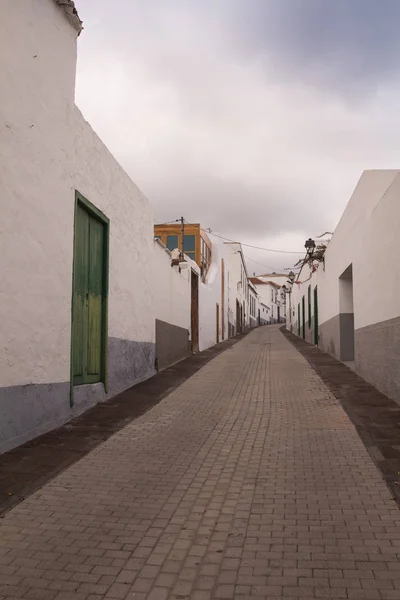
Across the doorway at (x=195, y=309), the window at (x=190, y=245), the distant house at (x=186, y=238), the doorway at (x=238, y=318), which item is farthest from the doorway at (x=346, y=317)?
the doorway at (x=238, y=318)

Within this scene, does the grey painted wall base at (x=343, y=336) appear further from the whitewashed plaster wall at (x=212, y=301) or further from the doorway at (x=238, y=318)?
the doorway at (x=238, y=318)

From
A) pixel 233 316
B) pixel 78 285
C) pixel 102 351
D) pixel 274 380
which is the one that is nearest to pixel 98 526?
pixel 78 285

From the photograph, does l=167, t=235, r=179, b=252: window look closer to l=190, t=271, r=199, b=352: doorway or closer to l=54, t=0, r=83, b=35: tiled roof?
l=190, t=271, r=199, b=352: doorway

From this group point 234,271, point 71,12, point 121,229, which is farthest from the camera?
point 234,271

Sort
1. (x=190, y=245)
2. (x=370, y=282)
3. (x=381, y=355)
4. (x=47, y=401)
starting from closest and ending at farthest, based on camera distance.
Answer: (x=47, y=401), (x=381, y=355), (x=370, y=282), (x=190, y=245)

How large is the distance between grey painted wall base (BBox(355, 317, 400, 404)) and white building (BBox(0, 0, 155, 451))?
4.50 meters

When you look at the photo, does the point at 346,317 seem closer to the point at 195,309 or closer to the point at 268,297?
the point at 195,309

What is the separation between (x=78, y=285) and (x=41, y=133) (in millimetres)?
2182

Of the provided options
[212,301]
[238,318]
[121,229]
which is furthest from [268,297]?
[121,229]

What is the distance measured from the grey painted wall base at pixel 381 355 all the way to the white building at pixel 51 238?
177 inches

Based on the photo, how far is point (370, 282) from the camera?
9.66 metres

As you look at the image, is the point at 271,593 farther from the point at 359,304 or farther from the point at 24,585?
the point at 359,304

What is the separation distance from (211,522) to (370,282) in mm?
7053

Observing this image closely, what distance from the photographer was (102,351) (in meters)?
8.21
